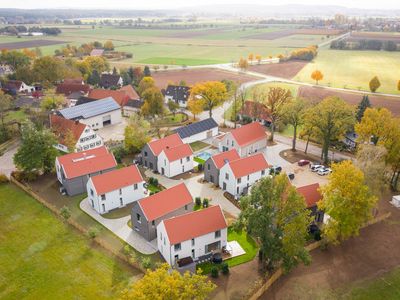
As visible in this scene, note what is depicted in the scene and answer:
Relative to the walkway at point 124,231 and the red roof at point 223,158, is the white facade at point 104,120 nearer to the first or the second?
the walkway at point 124,231

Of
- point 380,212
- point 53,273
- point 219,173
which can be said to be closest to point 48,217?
point 53,273

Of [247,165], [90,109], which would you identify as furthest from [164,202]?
[90,109]

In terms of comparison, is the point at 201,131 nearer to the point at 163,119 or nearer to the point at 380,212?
the point at 163,119

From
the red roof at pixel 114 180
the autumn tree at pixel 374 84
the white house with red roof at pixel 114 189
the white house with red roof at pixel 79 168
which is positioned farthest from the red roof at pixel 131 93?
the autumn tree at pixel 374 84

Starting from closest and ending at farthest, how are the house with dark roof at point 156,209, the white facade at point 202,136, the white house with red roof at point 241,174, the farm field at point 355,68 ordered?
the house with dark roof at point 156,209
the white house with red roof at point 241,174
the white facade at point 202,136
the farm field at point 355,68

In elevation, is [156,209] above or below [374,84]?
above

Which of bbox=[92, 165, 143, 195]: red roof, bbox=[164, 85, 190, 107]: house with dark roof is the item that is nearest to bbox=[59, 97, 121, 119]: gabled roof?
bbox=[164, 85, 190, 107]: house with dark roof

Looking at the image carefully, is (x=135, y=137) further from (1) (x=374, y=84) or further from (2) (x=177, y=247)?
(1) (x=374, y=84)
